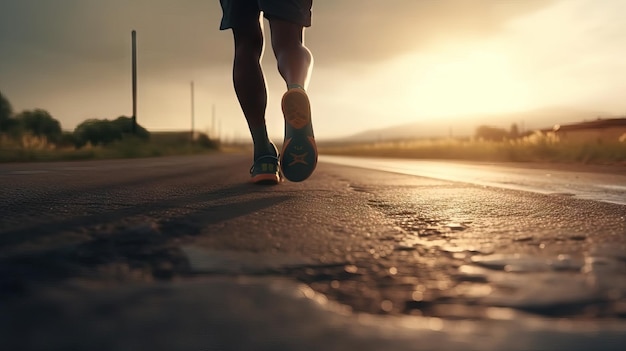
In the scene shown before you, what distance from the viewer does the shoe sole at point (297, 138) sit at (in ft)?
9.37

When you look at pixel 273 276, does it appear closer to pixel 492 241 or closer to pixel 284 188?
pixel 492 241

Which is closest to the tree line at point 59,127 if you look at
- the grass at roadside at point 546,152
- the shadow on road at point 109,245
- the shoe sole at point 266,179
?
the grass at roadside at point 546,152

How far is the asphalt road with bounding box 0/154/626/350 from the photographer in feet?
2.59

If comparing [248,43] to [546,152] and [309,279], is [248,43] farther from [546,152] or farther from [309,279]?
[546,152]

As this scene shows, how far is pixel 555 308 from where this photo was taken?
91 centimetres

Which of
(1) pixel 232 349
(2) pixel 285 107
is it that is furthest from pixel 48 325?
(2) pixel 285 107

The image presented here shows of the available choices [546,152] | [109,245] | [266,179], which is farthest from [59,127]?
[109,245]

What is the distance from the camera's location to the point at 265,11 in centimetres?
302

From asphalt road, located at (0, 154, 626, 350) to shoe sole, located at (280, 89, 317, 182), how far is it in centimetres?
75

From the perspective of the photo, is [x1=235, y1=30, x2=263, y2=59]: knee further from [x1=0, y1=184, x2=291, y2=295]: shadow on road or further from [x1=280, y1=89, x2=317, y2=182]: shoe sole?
[x1=0, y1=184, x2=291, y2=295]: shadow on road

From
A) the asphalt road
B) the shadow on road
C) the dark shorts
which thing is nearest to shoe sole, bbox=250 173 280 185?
the dark shorts

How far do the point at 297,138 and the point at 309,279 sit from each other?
1.85 metres

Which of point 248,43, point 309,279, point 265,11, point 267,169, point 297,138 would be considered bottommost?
point 309,279

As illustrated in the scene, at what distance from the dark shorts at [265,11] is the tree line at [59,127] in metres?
16.2
